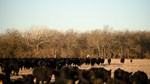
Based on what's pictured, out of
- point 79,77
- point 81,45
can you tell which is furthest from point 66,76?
point 81,45

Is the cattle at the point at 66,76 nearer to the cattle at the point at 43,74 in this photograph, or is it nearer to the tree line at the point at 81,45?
the cattle at the point at 43,74

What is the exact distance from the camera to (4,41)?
69188 millimetres

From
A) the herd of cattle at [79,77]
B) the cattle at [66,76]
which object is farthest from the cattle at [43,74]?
the cattle at [66,76]

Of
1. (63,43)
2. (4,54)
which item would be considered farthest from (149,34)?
(4,54)

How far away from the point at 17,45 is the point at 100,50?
2034 cm

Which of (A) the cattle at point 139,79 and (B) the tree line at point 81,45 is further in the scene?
(B) the tree line at point 81,45

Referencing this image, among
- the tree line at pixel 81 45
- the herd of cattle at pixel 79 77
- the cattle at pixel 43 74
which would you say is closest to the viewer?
the herd of cattle at pixel 79 77

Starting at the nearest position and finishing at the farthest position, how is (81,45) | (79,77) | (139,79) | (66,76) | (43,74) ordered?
1. (139,79)
2. (66,76)
3. (79,77)
4. (43,74)
5. (81,45)

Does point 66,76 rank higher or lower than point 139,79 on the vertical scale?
higher

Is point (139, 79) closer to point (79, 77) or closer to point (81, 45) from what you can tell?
point (79, 77)

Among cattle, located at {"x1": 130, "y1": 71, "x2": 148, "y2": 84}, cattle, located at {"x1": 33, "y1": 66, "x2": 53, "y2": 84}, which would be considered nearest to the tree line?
cattle, located at {"x1": 33, "y1": 66, "x2": 53, "y2": 84}

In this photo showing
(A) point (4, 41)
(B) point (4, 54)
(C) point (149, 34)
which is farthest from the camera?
(C) point (149, 34)

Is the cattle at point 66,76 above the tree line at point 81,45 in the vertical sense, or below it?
below

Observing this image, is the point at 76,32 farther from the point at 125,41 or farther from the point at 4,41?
the point at 4,41
